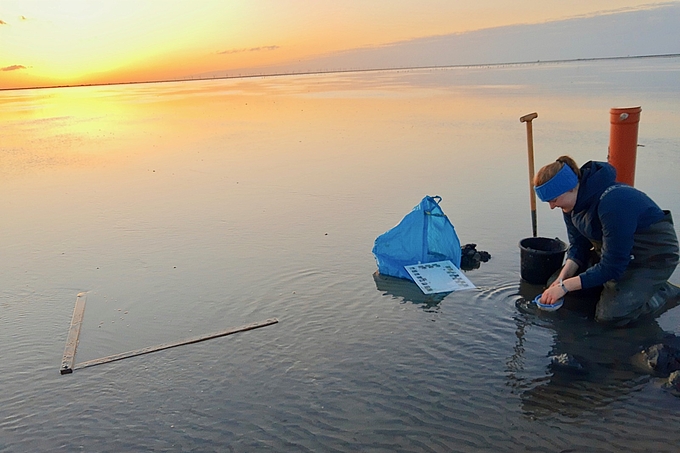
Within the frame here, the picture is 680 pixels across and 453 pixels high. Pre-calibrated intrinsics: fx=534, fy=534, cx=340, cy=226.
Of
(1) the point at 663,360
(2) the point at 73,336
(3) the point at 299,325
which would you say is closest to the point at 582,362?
(1) the point at 663,360

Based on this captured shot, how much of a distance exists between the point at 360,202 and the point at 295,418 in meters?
4.69

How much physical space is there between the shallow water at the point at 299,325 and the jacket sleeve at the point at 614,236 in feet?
1.65

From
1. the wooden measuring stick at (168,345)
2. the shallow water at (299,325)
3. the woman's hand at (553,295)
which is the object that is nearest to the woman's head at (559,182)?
the woman's hand at (553,295)

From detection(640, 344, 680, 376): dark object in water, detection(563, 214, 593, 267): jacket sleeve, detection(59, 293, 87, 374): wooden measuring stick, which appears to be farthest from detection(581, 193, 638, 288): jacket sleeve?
detection(59, 293, 87, 374): wooden measuring stick

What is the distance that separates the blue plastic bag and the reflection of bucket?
657 millimetres

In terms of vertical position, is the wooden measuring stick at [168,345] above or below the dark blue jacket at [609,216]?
below

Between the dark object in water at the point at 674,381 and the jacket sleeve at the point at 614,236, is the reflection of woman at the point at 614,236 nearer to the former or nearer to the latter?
the jacket sleeve at the point at 614,236

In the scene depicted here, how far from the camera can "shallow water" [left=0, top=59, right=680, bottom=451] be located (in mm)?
3121

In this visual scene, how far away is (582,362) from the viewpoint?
11.7ft

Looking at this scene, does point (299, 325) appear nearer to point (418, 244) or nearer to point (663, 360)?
point (418, 244)

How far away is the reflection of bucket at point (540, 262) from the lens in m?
4.67

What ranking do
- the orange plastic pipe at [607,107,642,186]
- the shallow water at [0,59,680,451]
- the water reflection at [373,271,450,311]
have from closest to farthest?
the shallow water at [0,59,680,451] < the water reflection at [373,271,450,311] < the orange plastic pipe at [607,107,642,186]

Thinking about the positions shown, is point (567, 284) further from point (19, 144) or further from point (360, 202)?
point (19, 144)

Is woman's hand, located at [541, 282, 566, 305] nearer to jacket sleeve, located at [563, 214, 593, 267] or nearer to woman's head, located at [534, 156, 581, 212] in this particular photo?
jacket sleeve, located at [563, 214, 593, 267]
